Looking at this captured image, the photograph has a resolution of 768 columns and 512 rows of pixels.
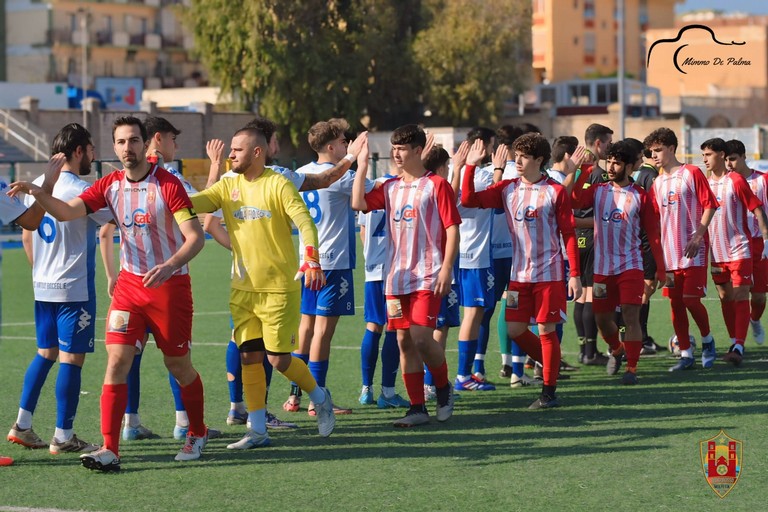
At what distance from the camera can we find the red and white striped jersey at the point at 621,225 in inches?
385

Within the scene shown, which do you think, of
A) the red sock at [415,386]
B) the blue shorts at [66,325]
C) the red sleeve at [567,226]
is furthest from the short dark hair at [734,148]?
the blue shorts at [66,325]

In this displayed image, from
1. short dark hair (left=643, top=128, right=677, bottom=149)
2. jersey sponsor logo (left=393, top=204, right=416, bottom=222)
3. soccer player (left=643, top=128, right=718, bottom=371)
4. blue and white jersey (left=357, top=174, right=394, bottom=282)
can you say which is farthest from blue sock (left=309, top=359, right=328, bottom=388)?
short dark hair (left=643, top=128, right=677, bottom=149)

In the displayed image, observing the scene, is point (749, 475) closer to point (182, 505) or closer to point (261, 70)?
point (182, 505)

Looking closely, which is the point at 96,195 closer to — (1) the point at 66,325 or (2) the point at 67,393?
(1) the point at 66,325

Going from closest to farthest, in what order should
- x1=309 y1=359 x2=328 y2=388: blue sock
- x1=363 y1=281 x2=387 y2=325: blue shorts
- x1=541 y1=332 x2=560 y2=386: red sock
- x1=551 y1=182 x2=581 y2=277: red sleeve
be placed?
x1=551 y1=182 x2=581 y2=277: red sleeve → x1=541 y1=332 x2=560 y2=386: red sock → x1=309 y1=359 x2=328 y2=388: blue sock → x1=363 y1=281 x2=387 y2=325: blue shorts

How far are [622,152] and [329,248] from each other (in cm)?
264

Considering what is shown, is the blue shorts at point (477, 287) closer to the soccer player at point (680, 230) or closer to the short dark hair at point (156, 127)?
the soccer player at point (680, 230)

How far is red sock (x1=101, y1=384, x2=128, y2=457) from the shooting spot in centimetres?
694

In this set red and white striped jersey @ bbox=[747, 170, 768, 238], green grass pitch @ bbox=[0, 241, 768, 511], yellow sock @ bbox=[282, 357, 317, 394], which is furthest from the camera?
red and white striped jersey @ bbox=[747, 170, 768, 238]

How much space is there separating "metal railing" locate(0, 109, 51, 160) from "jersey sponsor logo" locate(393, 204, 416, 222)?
1621 inches

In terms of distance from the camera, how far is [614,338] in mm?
10250

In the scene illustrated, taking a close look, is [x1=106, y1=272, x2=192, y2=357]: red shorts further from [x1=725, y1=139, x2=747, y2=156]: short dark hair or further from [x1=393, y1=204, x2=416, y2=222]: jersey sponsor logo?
[x1=725, y1=139, x2=747, y2=156]: short dark hair

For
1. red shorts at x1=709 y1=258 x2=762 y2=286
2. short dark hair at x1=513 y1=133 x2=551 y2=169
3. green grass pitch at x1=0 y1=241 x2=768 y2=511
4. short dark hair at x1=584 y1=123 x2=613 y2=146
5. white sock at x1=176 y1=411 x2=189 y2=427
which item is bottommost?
green grass pitch at x1=0 y1=241 x2=768 y2=511

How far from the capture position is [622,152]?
971 cm
